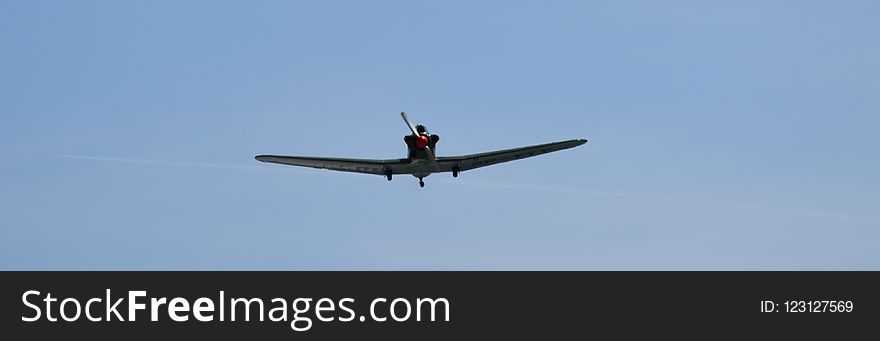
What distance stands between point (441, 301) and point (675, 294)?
27.4 metres

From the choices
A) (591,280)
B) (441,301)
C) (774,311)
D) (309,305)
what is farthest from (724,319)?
(309,305)

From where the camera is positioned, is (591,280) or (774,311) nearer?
(774,311)

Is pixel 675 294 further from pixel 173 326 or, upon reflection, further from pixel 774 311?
pixel 173 326

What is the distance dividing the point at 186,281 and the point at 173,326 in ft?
32.8

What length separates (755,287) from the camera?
182 metres

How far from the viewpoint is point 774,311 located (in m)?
176

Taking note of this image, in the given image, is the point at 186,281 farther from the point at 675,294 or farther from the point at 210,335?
the point at 675,294

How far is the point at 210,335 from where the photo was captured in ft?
562

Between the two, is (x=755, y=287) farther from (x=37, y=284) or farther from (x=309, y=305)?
(x=37, y=284)

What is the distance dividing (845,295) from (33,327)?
92.2 meters

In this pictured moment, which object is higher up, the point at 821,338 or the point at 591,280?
the point at 591,280

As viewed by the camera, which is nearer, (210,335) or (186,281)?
(210,335)

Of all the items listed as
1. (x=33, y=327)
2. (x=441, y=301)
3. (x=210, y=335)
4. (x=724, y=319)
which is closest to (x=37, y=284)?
(x=33, y=327)

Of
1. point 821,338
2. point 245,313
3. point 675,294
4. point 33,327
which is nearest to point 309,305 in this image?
point 245,313
